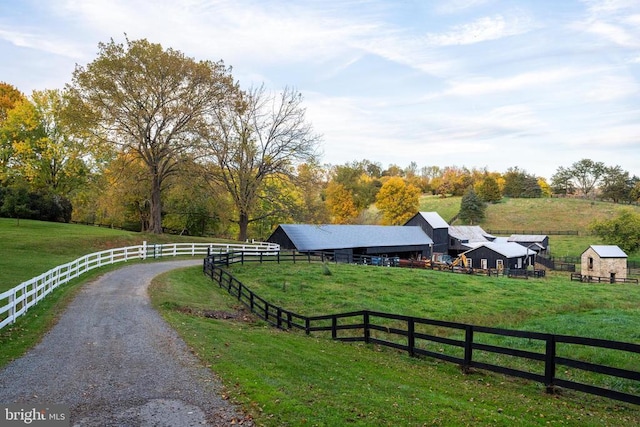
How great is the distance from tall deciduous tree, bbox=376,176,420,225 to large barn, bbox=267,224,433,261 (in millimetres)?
24668

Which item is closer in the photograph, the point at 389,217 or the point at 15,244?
the point at 15,244

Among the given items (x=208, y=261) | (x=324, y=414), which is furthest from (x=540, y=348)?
(x=208, y=261)

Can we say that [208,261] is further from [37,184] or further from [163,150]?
[37,184]

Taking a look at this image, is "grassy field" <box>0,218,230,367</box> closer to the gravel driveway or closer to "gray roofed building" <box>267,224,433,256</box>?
the gravel driveway

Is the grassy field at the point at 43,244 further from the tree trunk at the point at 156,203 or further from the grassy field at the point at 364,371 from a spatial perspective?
the grassy field at the point at 364,371

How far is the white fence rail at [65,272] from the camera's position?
12.6 m

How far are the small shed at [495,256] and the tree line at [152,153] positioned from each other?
1956cm

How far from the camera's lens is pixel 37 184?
4675cm

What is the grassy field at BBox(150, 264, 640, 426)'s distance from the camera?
6.83 metres

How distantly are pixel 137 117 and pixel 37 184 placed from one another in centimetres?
2098

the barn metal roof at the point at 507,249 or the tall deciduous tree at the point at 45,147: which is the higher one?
the tall deciduous tree at the point at 45,147

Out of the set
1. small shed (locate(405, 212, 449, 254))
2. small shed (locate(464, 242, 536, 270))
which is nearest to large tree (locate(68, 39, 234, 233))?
small shed (locate(405, 212, 449, 254))

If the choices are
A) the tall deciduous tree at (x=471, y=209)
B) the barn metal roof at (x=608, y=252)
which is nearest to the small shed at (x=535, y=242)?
the barn metal roof at (x=608, y=252)

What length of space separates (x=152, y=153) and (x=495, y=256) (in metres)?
38.4
